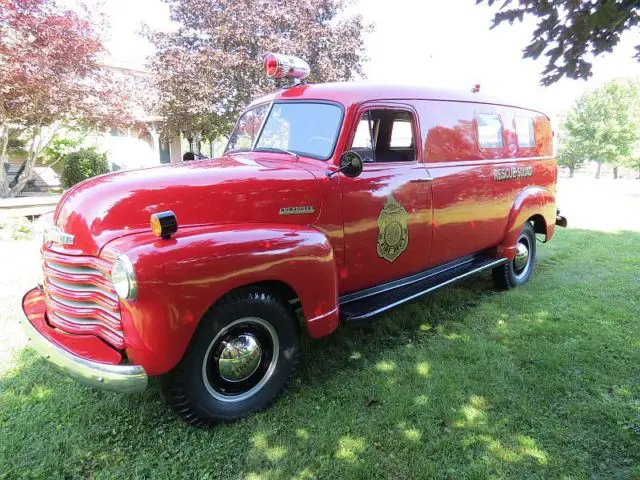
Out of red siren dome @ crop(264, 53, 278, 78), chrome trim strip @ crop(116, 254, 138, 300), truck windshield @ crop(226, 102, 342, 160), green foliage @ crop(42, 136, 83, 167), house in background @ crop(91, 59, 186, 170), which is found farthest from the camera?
green foliage @ crop(42, 136, 83, 167)

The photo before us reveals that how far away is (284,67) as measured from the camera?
12.5 feet

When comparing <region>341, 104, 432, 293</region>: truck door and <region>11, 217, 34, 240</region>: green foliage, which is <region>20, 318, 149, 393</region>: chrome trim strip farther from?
<region>11, 217, 34, 240</region>: green foliage

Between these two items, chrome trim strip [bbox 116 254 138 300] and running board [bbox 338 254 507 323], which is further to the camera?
running board [bbox 338 254 507 323]

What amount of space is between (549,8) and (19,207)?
9313 mm

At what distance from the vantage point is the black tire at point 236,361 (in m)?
2.44

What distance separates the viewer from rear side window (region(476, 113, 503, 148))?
450 centimetres

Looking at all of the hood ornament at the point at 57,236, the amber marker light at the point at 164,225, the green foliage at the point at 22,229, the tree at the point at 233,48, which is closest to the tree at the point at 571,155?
the tree at the point at 233,48

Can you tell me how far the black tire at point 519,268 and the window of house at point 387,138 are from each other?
2042 millimetres

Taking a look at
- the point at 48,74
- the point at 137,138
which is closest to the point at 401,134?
the point at 48,74

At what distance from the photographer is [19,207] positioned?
27.7ft

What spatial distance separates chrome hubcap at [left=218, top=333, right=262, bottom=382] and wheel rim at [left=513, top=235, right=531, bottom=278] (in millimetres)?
3727

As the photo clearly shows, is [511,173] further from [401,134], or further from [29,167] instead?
[29,167]

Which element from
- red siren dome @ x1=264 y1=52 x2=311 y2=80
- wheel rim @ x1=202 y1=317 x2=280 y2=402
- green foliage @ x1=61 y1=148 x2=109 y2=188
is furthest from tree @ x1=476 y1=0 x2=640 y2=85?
green foliage @ x1=61 y1=148 x2=109 y2=188

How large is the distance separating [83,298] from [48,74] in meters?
8.64
